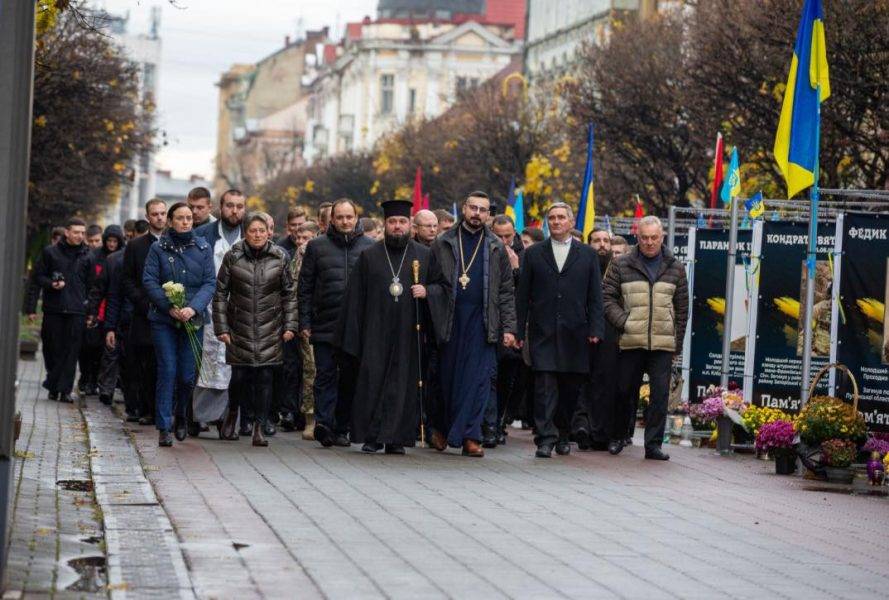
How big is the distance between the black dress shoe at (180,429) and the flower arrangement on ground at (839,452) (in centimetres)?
490

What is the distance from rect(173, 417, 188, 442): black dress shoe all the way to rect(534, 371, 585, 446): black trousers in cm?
280

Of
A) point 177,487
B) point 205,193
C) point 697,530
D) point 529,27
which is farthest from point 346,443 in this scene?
point 529,27

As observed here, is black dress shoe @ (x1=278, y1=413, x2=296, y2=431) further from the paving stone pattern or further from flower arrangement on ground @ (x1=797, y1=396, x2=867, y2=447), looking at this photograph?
flower arrangement on ground @ (x1=797, y1=396, x2=867, y2=447)

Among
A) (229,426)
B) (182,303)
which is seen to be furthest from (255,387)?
(182,303)

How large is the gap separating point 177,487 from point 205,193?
20.1ft

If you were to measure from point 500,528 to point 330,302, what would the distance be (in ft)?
21.0

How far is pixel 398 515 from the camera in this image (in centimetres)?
1153

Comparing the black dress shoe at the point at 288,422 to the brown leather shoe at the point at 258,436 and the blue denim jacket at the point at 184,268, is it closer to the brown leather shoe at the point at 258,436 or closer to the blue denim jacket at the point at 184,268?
the brown leather shoe at the point at 258,436

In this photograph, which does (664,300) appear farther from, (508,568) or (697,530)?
(508,568)

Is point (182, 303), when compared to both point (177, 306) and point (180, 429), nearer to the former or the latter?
point (177, 306)

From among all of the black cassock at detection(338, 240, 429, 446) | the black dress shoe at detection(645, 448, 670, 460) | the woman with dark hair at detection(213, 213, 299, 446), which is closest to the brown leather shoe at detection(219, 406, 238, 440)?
the woman with dark hair at detection(213, 213, 299, 446)

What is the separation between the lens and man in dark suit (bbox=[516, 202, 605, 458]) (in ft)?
55.6

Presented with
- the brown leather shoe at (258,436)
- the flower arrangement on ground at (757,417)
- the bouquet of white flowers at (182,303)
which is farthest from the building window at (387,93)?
the brown leather shoe at (258,436)

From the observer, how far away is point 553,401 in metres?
17.0
